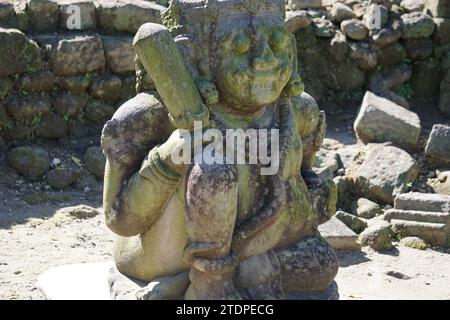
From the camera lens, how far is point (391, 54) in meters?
9.03

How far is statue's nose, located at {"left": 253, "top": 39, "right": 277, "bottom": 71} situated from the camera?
12.3 ft

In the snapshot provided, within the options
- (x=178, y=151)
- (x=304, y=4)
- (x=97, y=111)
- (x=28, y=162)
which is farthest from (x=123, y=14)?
(x=178, y=151)

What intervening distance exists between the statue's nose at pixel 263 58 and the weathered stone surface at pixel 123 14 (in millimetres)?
4484

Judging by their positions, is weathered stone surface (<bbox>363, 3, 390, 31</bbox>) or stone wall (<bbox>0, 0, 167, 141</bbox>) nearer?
stone wall (<bbox>0, 0, 167, 141</bbox>)

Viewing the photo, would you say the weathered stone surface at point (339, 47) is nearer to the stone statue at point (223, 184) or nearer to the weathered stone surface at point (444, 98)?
the weathered stone surface at point (444, 98)

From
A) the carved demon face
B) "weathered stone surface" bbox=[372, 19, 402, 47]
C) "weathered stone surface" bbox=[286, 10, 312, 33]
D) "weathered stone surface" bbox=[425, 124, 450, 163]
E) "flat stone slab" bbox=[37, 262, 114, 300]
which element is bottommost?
"weathered stone surface" bbox=[425, 124, 450, 163]

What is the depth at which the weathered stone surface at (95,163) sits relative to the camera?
7574 mm

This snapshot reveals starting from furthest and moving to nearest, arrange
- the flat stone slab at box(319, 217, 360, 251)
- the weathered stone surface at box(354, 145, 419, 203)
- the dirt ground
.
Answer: the weathered stone surface at box(354, 145, 419, 203)
the flat stone slab at box(319, 217, 360, 251)
the dirt ground

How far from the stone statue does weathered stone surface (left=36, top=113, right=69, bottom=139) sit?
12.8 ft

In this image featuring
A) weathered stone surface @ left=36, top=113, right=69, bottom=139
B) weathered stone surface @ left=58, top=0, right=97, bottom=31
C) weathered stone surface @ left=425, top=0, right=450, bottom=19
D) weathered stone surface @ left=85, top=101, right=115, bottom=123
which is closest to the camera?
weathered stone surface @ left=36, top=113, right=69, bottom=139

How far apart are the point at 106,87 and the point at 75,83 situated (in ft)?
1.08

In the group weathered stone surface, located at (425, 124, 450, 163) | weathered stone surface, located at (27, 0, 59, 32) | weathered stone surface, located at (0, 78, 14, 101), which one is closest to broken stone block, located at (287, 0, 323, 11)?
weathered stone surface, located at (425, 124, 450, 163)

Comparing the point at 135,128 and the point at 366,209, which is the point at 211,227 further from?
the point at 366,209

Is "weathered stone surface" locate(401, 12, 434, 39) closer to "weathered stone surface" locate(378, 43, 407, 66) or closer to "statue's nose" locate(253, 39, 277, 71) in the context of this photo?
"weathered stone surface" locate(378, 43, 407, 66)
